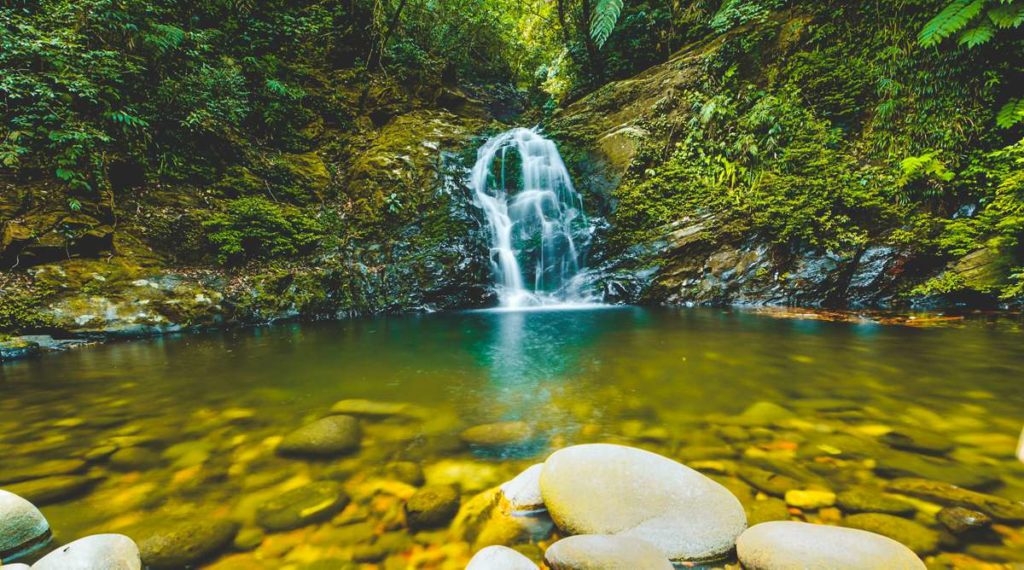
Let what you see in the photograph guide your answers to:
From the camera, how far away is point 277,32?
34.5 ft

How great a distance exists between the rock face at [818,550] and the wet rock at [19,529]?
8.19ft

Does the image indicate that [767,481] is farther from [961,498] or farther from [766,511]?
[961,498]

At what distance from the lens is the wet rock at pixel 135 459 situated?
7.04 ft

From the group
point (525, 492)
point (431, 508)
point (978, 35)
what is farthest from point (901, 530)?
point (978, 35)

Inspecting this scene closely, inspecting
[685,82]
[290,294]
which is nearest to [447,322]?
[290,294]

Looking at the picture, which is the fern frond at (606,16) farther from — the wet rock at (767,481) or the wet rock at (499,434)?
the wet rock at (767,481)

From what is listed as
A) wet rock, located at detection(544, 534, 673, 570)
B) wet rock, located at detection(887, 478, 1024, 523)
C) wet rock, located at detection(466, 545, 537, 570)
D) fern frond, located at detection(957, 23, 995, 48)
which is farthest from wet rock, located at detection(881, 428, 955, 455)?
fern frond, located at detection(957, 23, 995, 48)

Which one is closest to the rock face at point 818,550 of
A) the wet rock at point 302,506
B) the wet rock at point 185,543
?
the wet rock at point 302,506

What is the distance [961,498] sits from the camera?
165 centimetres

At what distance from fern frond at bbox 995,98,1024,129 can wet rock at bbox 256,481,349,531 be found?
29.5ft

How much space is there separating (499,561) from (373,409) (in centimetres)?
193

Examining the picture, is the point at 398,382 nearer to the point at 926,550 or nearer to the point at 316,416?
the point at 316,416

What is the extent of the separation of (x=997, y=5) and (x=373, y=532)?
31.4ft

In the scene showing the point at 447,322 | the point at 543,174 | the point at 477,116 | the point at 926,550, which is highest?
the point at 477,116
